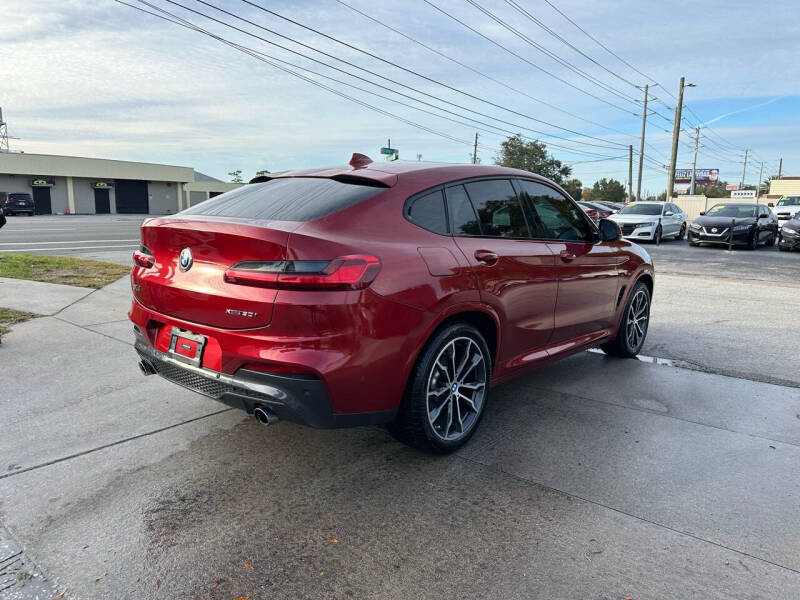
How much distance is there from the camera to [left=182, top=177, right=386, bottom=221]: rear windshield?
118 inches

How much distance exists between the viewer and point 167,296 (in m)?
3.13

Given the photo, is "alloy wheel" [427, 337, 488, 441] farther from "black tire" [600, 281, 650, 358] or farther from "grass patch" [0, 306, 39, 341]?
"grass patch" [0, 306, 39, 341]

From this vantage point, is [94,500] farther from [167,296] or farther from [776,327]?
[776,327]

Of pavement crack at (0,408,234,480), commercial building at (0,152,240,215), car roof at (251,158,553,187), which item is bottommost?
pavement crack at (0,408,234,480)

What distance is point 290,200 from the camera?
322 centimetres

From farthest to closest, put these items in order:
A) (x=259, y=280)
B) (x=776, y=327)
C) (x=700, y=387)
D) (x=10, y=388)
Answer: (x=776, y=327)
(x=700, y=387)
(x=10, y=388)
(x=259, y=280)

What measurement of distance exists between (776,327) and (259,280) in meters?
6.81

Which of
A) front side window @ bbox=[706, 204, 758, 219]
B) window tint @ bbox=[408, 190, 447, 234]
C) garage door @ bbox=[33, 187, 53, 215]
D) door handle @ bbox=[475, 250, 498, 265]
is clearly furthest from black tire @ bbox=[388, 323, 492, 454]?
garage door @ bbox=[33, 187, 53, 215]

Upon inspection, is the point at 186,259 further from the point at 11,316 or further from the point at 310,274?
the point at 11,316

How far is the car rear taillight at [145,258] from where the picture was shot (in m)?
3.32

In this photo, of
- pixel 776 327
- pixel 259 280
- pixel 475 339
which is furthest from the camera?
pixel 776 327

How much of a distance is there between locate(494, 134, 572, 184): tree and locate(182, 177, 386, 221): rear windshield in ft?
238

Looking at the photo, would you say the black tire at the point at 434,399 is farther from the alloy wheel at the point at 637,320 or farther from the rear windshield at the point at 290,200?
the alloy wheel at the point at 637,320

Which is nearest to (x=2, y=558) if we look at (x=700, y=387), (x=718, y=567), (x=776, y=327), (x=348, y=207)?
(x=348, y=207)
